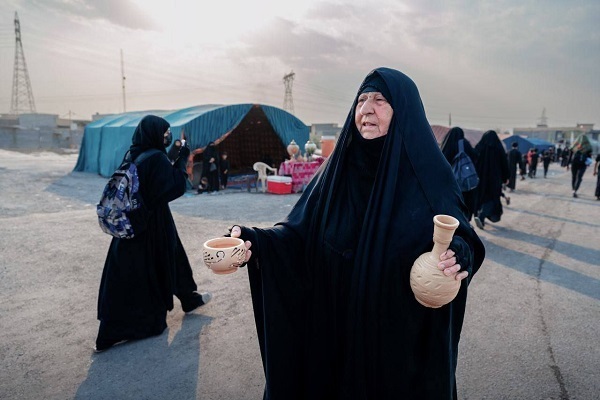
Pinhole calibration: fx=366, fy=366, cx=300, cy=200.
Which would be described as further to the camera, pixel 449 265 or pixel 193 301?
pixel 193 301

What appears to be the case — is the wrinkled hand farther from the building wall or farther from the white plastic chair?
the building wall

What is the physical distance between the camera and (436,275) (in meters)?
1.19

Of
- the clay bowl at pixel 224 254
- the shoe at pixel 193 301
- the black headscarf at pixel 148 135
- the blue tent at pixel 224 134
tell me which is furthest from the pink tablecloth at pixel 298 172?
the clay bowl at pixel 224 254

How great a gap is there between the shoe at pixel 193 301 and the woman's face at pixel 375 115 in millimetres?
2607

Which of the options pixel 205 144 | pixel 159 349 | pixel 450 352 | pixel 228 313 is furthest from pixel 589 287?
pixel 205 144

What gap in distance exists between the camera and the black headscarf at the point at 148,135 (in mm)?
2971

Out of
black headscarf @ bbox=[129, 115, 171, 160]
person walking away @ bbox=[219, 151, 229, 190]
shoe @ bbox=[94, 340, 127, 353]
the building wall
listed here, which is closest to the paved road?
shoe @ bbox=[94, 340, 127, 353]

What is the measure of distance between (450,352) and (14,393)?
2.67m

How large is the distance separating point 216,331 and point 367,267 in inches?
82.8

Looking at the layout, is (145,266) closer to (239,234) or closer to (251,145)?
(239,234)

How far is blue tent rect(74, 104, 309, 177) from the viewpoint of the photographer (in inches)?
485

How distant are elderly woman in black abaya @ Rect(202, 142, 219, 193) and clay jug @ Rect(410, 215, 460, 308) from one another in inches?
417

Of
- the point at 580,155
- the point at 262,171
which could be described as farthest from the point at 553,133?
the point at 262,171

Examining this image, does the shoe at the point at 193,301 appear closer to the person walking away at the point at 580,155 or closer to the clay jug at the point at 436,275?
the clay jug at the point at 436,275
